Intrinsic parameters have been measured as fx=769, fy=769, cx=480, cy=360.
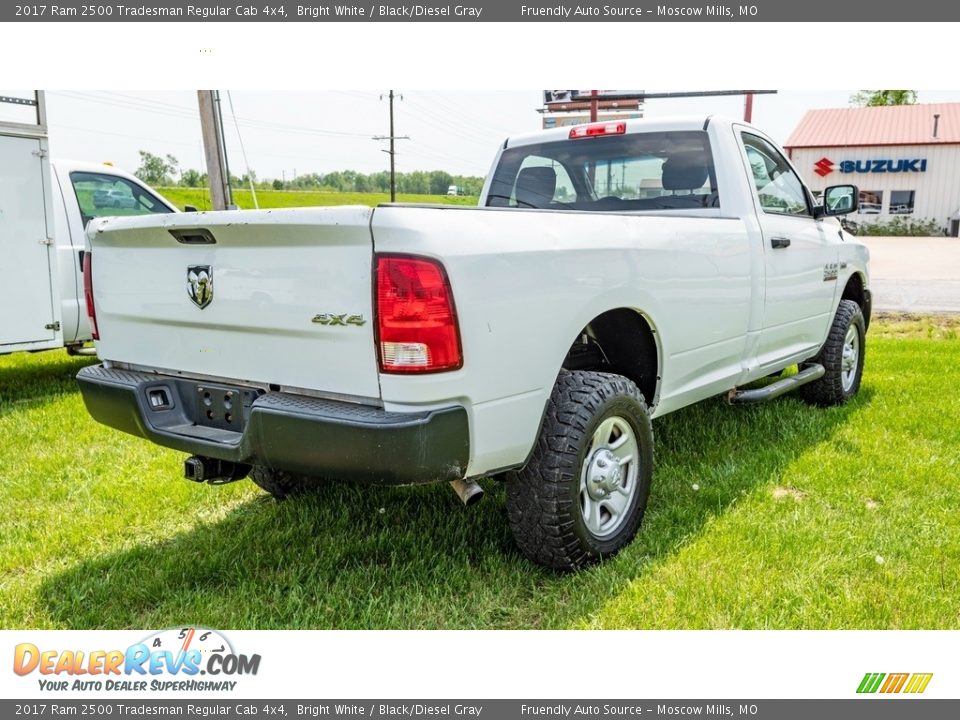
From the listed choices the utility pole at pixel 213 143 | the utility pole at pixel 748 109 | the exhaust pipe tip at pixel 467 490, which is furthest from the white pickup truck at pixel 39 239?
the utility pole at pixel 748 109

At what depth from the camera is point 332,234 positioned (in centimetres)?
249

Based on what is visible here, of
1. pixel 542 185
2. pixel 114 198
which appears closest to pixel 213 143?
pixel 114 198

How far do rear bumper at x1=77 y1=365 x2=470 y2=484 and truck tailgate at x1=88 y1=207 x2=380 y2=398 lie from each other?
0.10m

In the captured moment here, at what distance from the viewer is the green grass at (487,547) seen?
2834mm

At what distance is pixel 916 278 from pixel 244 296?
15959mm

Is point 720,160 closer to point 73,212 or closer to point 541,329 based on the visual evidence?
point 541,329

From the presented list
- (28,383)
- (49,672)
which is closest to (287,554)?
(49,672)

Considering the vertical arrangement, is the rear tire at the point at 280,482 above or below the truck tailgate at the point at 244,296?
below

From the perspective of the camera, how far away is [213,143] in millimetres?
10836

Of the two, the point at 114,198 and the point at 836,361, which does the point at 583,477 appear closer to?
the point at 836,361

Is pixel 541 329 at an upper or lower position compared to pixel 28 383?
upper

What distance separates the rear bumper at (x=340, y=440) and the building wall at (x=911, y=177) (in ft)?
119

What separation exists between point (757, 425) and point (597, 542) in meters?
2.41

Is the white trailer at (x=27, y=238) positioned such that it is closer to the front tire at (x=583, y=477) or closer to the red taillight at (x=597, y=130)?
the red taillight at (x=597, y=130)
